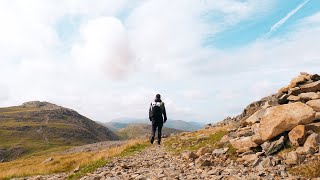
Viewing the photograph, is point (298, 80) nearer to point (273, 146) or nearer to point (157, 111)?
point (273, 146)

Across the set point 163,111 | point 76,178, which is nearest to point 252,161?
point 76,178

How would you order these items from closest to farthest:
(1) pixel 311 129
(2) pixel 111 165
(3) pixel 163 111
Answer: (1) pixel 311 129
(2) pixel 111 165
(3) pixel 163 111

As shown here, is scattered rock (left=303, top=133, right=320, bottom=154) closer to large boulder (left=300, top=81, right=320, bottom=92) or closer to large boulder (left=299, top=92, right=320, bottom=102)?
large boulder (left=299, top=92, right=320, bottom=102)

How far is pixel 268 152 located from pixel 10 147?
186m

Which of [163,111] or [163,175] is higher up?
[163,111]

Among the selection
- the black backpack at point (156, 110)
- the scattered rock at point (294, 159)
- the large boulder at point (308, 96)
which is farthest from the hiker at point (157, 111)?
the scattered rock at point (294, 159)

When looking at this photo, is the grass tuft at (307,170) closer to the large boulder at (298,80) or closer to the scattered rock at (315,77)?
the large boulder at (298,80)

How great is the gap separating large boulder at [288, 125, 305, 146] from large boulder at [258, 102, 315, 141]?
45cm

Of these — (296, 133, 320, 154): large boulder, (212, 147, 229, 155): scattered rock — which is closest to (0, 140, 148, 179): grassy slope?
(212, 147, 229, 155): scattered rock

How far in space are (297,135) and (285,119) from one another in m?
0.96

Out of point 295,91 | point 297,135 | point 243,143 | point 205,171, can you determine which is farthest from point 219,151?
point 295,91

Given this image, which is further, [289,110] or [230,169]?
[289,110]

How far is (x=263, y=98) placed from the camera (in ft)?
96.8

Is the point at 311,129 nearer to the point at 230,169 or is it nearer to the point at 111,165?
the point at 230,169
